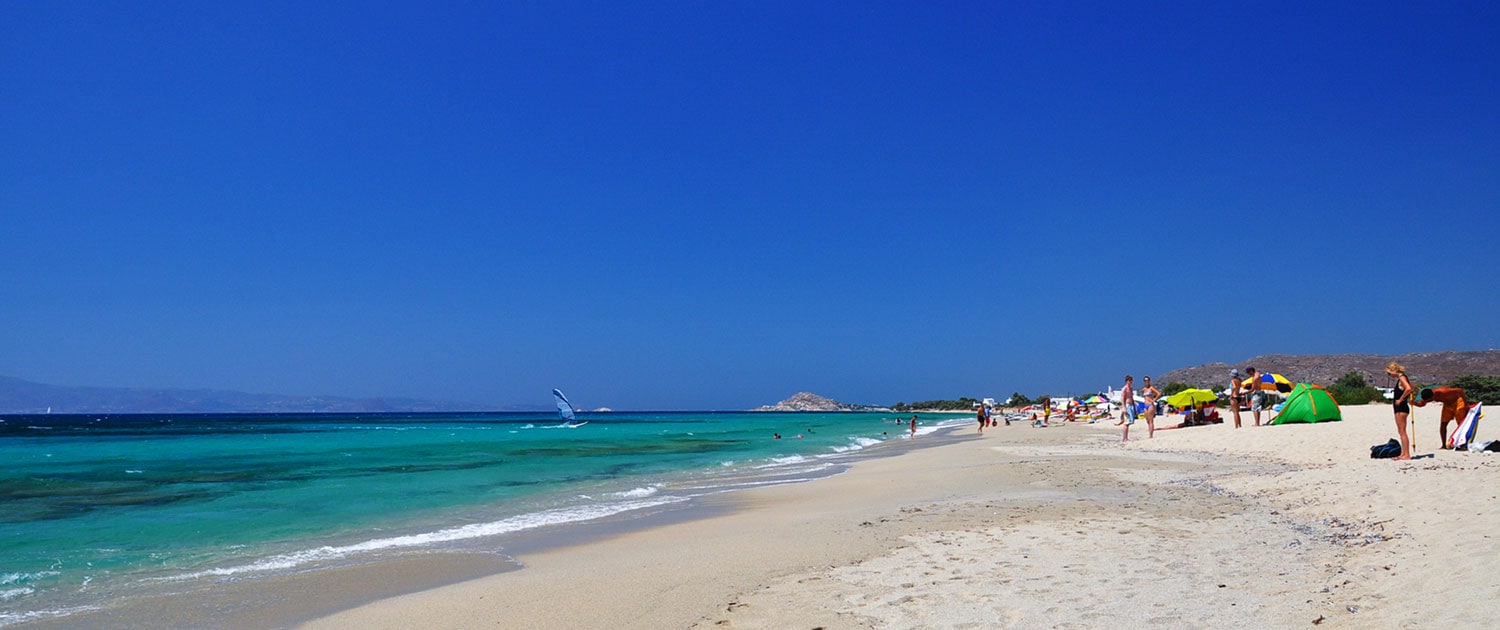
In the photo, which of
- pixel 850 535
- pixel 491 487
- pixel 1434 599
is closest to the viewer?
pixel 1434 599

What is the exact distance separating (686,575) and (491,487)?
34.3 ft

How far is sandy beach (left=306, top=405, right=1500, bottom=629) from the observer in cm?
469

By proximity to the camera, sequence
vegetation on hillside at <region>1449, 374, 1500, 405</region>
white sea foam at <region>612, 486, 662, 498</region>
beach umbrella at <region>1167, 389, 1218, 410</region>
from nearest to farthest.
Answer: white sea foam at <region>612, 486, 662, 498</region> < beach umbrella at <region>1167, 389, 1218, 410</region> < vegetation on hillside at <region>1449, 374, 1500, 405</region>

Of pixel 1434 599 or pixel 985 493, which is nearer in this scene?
pixel 1434 599

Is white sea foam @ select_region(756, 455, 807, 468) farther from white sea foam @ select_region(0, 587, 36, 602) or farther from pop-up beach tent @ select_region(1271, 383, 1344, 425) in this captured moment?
white sea foam @ select_region(0, 587, 36, 602)

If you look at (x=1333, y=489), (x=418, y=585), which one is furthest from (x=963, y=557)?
(x=1333, y=489)

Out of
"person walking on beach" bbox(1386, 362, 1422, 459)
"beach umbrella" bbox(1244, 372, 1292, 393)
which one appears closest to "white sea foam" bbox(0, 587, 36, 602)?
"person walking on beach" bbox(1386, 362, 1422, 459)

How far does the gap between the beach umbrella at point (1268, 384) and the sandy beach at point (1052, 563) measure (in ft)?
49.0

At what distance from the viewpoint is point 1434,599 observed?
13.7 ft

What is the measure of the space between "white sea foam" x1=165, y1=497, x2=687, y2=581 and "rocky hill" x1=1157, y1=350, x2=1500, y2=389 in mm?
63066

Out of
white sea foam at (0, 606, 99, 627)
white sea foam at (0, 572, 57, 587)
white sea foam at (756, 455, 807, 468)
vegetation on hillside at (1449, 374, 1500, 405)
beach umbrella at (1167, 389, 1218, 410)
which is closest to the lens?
white sea foam at (0, 606, 99, 627)

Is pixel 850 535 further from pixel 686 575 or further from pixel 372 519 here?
pixel 372 519

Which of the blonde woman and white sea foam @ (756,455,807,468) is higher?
the blonde woman

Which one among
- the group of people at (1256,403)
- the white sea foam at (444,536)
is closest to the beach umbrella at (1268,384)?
the group of people at (1256,403)
